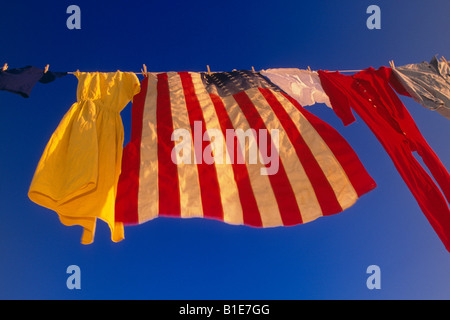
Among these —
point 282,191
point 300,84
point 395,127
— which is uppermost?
point 300,84

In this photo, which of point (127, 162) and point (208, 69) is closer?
point (127, 162)

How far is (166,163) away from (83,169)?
30.2 inches

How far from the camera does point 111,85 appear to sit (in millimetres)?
3854

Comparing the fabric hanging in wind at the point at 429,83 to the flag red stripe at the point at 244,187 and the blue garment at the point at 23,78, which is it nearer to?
the flag red stripe at the point at 244,187

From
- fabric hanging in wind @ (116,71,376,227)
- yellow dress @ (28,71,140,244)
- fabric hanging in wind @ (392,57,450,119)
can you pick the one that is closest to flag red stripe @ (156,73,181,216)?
fabric hanging in wind @ (116,71,376,227)

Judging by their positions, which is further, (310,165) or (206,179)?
(310,165)

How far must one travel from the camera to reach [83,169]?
9.66 ft

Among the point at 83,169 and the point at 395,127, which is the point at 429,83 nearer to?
the point at 395,127

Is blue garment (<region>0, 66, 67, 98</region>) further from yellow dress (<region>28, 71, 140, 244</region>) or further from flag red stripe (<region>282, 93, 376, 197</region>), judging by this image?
flag red stripe (<region>282, 93, 376, 197</region>)

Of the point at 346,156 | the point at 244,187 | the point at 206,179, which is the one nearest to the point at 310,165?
the point at 346,156

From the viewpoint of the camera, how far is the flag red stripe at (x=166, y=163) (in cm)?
322
